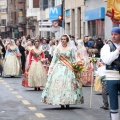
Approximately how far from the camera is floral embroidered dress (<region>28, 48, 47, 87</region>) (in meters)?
22.1

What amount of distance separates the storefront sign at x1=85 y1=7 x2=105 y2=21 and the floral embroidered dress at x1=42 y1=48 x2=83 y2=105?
78.2 feet

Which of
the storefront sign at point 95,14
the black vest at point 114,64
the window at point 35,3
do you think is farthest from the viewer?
the window at point 35,3

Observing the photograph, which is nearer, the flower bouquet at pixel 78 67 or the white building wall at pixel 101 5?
the flower bouquet at pixel 78 67

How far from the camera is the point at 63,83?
51.3 ft

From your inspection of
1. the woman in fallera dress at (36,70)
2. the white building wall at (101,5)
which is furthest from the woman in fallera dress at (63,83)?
the white building wall at (101,5)

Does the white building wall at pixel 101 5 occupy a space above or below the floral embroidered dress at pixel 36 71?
above

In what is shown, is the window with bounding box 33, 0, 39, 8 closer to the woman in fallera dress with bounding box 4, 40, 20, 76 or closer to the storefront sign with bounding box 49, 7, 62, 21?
the storefront sign with bounding box 49, 7, 62, 21

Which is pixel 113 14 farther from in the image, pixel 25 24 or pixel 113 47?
pixel 25 24

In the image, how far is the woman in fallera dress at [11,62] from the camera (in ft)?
99.2

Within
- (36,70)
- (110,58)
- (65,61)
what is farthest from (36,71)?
(110,58)

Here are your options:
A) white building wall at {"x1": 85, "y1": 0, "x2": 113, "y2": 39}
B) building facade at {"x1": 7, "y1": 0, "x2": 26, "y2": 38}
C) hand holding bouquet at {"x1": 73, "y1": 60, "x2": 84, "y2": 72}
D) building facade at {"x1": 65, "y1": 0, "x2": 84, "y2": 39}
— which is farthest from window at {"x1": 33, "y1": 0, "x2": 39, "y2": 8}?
hand holding bouquet at {"x1": 73, "y1": 60, "x2": 84, "y2": 72}

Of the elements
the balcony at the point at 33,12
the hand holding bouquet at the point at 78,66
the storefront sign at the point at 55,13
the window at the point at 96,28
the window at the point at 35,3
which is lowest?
the hand holding bouquet at the point at 78,66

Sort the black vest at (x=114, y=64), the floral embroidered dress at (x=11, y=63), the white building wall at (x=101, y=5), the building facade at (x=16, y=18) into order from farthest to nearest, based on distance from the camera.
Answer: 1. the building facade at (x=16, y=18)
2. the white building wall at (x=101, y=5)
3. the floral embroidered dress at (x=11, y=63)
4. the black vest at (x=114, y=64)

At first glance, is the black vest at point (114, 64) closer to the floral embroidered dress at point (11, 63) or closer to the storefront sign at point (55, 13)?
the floral embroidered dress at point (11, 63)
